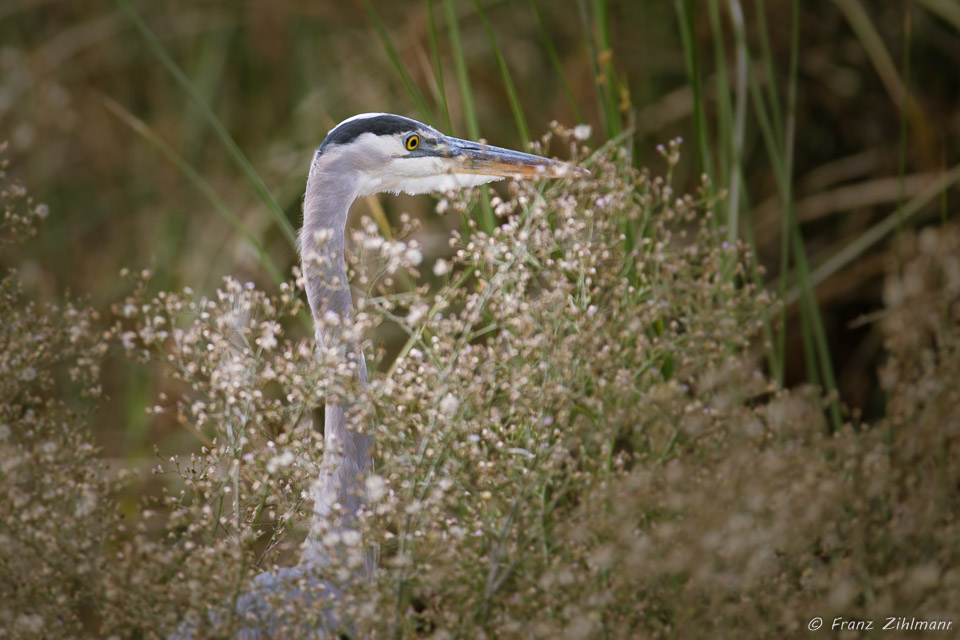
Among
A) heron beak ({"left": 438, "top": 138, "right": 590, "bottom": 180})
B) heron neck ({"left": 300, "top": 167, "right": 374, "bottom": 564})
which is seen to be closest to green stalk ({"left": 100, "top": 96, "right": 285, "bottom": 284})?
heron neck ({"left": 300, "top": 167, "right": 374, "bottom": 564})

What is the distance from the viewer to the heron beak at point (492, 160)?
1.39 meters

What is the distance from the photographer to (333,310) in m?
1.35

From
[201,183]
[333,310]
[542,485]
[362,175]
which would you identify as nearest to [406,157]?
[362,175]

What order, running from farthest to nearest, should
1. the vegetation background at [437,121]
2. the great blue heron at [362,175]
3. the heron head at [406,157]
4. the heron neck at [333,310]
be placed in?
the vegetation background at [437,121] < the heron head at [406,157] < the great blue heron at [362,175] < the heron neck at [333,310]

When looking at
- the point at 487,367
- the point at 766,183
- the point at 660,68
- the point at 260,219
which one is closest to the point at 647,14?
the point at 660,68

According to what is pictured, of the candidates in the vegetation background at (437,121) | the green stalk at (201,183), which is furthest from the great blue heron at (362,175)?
the vegetation background at (437,121)

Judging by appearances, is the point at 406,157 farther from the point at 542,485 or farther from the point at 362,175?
the point at 542,485

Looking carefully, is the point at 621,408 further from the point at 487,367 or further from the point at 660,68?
the point at 660,68

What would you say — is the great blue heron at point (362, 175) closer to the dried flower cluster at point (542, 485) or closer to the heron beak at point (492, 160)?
the heron beak at point (492, 160)

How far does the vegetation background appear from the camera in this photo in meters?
2.50

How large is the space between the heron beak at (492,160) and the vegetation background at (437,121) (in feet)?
1.37

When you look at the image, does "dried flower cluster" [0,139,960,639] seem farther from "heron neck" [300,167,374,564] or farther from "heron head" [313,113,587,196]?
"heron head" [313,113,587,196]

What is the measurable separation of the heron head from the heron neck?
0.03m

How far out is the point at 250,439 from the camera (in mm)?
1120
